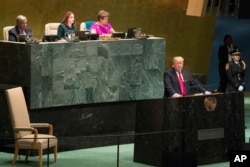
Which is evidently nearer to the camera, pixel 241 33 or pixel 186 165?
pixel 186 165

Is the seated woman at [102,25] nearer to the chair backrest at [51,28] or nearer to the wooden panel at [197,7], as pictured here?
the chair backrest at [51,28]

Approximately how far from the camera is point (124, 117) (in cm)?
1453

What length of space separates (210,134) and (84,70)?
230 centimetres

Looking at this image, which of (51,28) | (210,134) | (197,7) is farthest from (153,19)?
(210,134)

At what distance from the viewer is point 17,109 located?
12.2 metres

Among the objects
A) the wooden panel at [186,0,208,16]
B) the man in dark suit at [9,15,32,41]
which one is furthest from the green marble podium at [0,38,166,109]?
the wooden panel at [186,0,208,16]

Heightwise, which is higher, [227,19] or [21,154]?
[227,19]

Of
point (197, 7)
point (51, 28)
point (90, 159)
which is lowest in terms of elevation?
point (90, 159)

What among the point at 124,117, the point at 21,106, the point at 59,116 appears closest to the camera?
the point at 21,106

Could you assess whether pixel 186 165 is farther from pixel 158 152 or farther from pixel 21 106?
pixel 21 106

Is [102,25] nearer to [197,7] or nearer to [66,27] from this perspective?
[66,27]

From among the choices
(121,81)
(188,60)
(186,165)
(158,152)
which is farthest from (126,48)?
(188,60)

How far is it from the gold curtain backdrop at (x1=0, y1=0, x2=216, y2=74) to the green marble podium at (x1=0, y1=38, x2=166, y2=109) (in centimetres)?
392

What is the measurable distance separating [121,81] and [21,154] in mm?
2196
